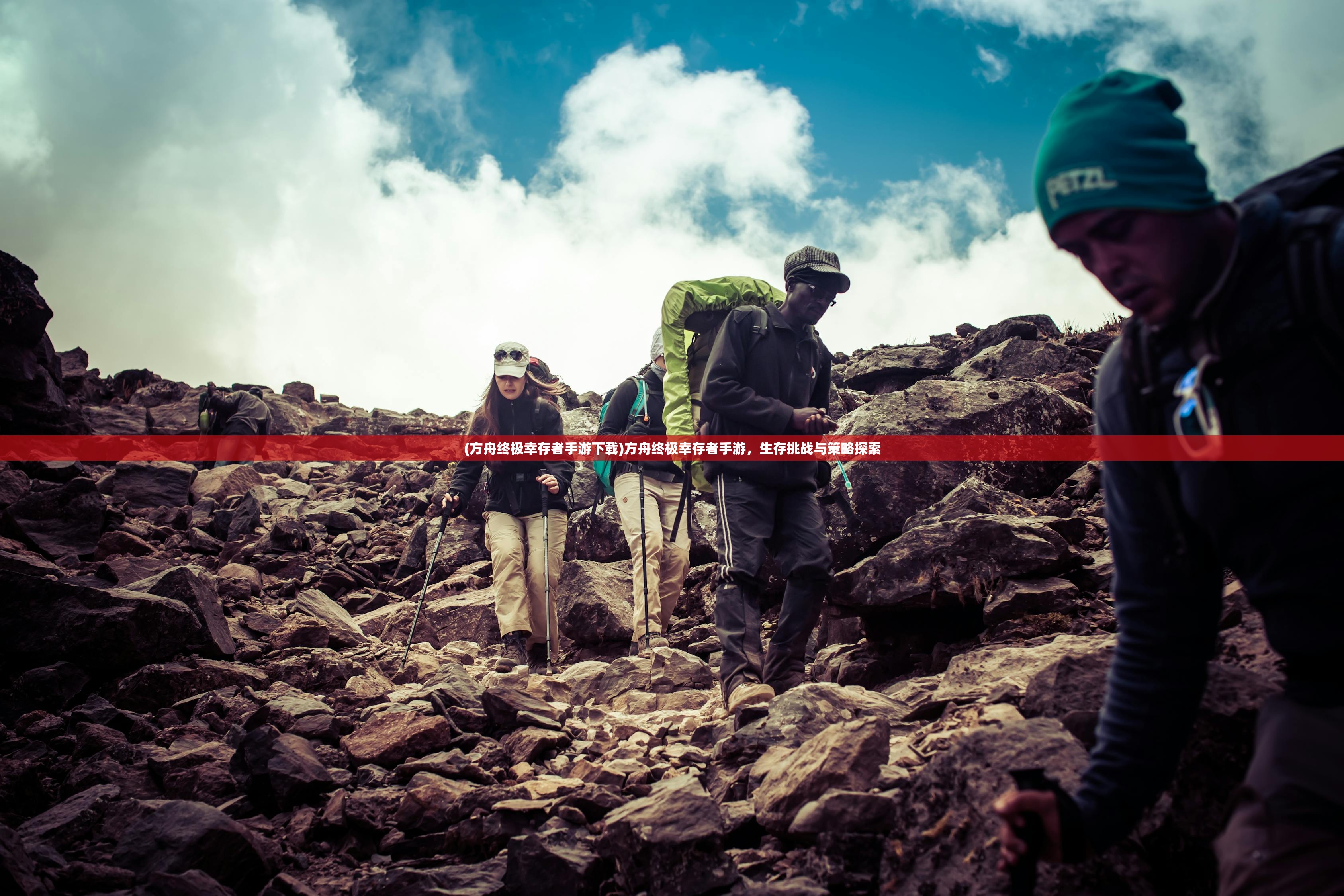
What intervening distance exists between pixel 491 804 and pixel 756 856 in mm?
1622

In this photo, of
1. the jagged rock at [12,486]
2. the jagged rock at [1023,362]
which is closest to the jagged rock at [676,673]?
the jagged rock at [1023,362]

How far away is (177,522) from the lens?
14906mm

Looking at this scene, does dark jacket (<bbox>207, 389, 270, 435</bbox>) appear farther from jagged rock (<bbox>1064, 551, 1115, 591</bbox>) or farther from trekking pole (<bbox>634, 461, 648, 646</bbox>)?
jagged rock (<bbox>1064, 551, 1115, 591</bbox>)

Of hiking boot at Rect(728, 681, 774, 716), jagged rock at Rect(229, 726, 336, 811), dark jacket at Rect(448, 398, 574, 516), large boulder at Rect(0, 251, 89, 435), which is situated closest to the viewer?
jagged rock at Rect(229, 726, 336, 811)

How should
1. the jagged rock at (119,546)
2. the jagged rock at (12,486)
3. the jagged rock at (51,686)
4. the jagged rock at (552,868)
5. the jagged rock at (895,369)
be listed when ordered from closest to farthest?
1. the jagged rock at (552,868)
2. the jagged rock at (51,686)
3. the jagged rock at (119,546)
4. the jagged rock at (12,486)
5. the jagged rock at (895,369)

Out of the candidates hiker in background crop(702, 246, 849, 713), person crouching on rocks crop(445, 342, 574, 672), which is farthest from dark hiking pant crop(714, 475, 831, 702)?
person crouching on rocks crop(445, 342, 574, 672)

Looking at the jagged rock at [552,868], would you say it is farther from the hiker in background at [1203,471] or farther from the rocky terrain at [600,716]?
the hiker in background at [1203,471]

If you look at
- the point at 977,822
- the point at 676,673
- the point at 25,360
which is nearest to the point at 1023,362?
the point at 676,673

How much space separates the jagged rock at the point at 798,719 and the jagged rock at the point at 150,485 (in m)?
16.3

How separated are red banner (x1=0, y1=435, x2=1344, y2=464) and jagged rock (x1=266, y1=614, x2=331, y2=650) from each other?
254 cm

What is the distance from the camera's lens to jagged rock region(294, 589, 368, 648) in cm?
889

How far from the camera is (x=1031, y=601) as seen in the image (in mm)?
5461

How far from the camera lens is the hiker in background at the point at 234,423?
65.8 feet

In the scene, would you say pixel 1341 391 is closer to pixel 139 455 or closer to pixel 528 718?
pixel 528 718
